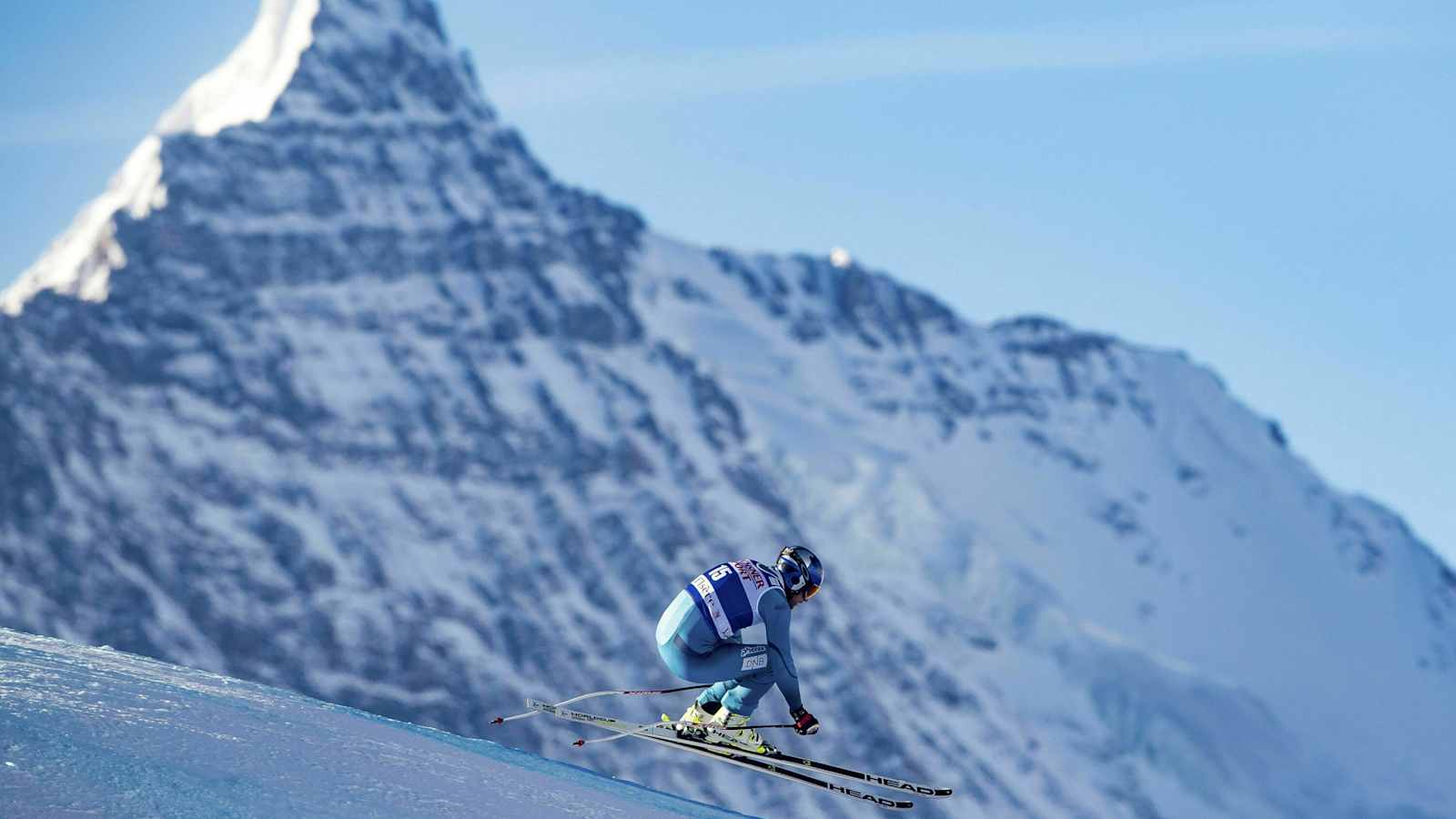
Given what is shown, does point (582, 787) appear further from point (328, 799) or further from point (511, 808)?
point (328, 799)

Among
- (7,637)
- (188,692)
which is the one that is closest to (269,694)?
(188,692)

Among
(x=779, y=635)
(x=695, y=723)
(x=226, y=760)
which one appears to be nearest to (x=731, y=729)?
(x=695, y=723)

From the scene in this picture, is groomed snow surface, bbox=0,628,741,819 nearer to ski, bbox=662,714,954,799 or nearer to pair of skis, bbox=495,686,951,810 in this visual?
pair of skis, bbox=495,686,951,810

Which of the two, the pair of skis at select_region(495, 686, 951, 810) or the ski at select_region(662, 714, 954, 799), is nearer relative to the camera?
the ski at select_region(662, 714, 954, 799)

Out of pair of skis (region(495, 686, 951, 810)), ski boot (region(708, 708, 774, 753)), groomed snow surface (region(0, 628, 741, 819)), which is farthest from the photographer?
ski boot (region(708, 708, 774, 753))

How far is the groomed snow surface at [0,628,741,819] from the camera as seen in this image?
1408cm

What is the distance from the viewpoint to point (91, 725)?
51.0ft

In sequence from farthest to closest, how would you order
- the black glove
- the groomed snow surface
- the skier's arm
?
the skier's arm
the black glove
the groomed snow surface

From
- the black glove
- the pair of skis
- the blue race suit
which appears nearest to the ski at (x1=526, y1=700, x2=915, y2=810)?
the pair of skis

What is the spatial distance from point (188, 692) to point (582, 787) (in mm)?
3919

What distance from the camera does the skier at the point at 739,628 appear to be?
20141mm

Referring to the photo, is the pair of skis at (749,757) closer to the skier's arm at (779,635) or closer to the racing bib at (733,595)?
the skier's arm at (779,635)

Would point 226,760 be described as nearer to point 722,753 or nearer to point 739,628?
point 722,753

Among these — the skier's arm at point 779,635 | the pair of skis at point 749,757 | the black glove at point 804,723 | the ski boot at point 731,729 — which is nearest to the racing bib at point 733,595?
the skier's arm at point 779,635
